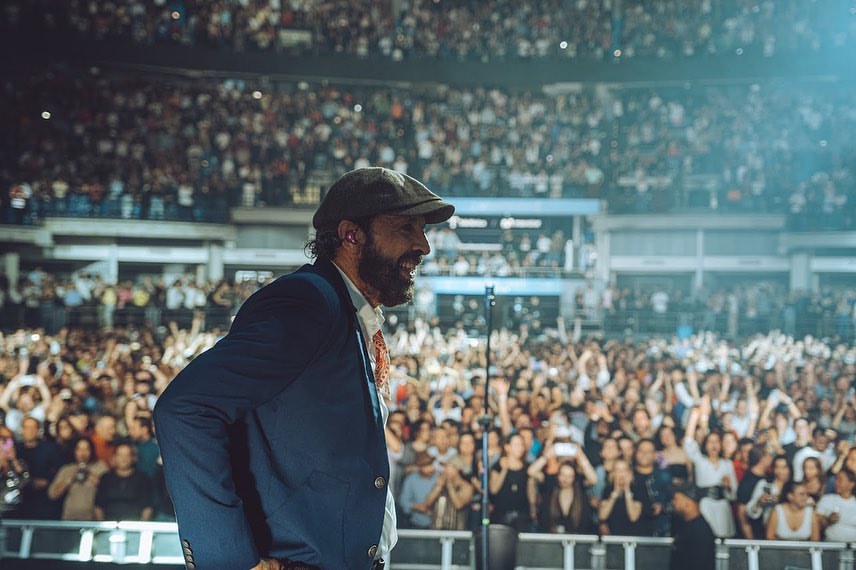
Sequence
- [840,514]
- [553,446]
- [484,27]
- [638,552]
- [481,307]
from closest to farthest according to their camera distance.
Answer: [638,552] < [840,514] < [553,446] < [481,307] < [484,27]

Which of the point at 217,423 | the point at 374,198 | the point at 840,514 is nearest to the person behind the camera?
the point at 217,423

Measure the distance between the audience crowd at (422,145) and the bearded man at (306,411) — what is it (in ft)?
28.4

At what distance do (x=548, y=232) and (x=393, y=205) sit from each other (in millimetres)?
8283

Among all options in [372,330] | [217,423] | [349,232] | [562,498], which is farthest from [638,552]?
[217,423]

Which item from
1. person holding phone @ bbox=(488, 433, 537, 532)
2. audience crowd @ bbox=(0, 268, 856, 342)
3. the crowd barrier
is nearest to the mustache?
the crowd barrier

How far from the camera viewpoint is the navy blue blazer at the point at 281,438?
90 centimetres

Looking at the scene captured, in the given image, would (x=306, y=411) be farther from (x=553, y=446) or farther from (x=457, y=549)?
(x=553, y=446)

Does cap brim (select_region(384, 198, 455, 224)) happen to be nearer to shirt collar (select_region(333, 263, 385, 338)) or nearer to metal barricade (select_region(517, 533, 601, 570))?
shirt collar (select_region(333, 263, 385, 338))

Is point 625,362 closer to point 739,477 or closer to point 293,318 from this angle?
point 739,477

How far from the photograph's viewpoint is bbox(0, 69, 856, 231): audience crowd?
9.59 meters

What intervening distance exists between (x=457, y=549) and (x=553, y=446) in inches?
31.3

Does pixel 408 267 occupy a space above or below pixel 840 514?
above

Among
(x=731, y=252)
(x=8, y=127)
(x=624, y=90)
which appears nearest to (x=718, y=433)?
(x=731, y=252)

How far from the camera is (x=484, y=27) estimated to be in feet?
41.3
